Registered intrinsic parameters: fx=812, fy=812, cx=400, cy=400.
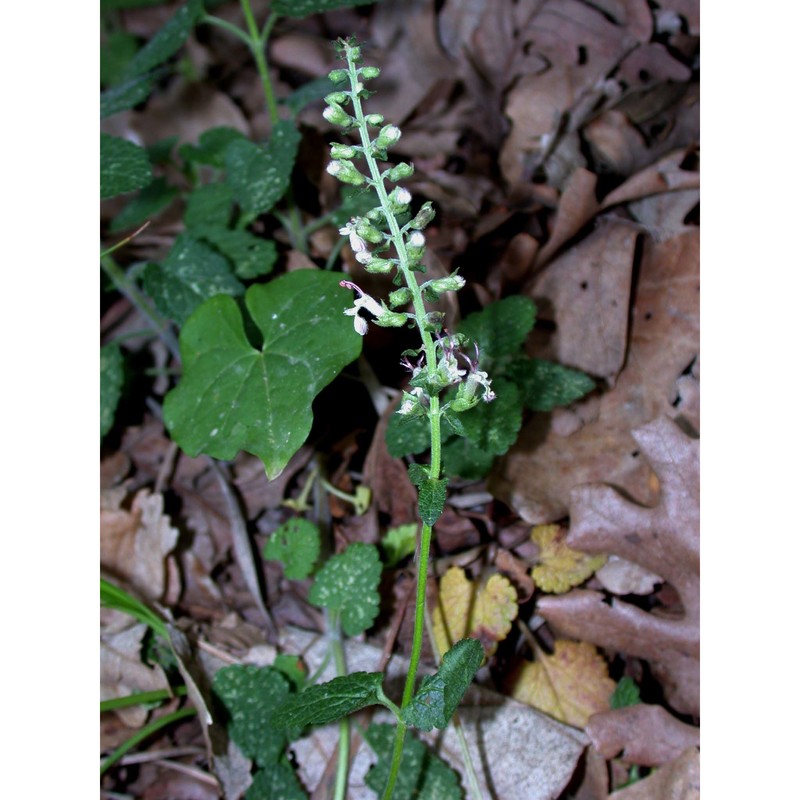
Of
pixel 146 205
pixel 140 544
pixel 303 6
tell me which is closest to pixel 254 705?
pixel 140 544

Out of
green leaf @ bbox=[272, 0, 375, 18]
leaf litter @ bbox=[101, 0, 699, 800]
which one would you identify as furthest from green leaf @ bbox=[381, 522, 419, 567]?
green leaf @ bbox=[272, 0, 375, 18]

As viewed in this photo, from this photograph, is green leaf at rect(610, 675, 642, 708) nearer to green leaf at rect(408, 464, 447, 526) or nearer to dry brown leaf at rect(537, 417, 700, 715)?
dry brown leaf at rect(537, 417, 700, 715)

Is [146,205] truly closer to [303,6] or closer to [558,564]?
[303,6]

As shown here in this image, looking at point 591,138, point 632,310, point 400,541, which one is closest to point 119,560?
point 400,541

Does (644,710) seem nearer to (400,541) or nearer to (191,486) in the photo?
(400,541)

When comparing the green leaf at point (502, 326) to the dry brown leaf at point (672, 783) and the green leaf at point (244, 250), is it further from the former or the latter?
the dry brown leaf at point (672, 783)

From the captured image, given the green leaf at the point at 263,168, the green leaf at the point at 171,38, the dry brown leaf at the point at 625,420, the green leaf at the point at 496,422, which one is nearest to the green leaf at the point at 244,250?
the green leaf at the point at 263,168
